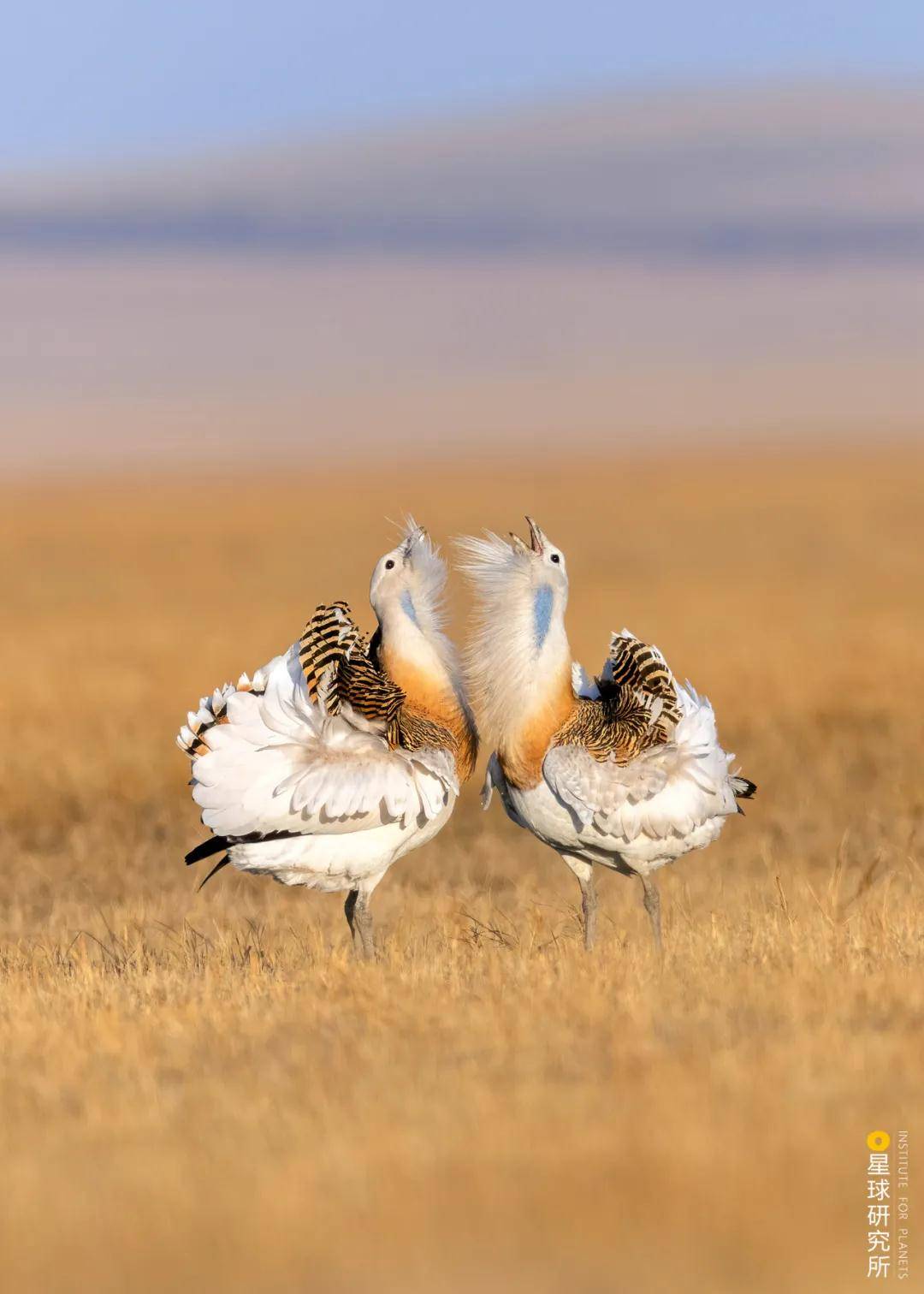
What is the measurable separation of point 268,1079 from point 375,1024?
624 millimetres

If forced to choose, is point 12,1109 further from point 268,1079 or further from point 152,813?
point 152,813

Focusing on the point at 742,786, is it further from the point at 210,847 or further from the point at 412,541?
the point at 210,847

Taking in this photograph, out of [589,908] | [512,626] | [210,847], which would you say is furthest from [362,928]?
[512,626]

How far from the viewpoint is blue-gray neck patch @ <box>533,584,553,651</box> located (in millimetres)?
7266

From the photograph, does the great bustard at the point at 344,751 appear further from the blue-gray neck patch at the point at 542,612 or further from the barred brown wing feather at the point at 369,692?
the blue-gray neck patch at the point at 542,612

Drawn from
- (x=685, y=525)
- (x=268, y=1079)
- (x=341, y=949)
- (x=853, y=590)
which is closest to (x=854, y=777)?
(x=341, y=949)

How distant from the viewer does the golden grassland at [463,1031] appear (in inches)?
152

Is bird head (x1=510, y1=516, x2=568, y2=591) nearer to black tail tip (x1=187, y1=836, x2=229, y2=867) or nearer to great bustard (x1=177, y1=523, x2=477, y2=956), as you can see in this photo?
great bustard (x1=177, y1=523, x2=477, y2=956)

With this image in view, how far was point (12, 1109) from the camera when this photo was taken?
4.89 metres

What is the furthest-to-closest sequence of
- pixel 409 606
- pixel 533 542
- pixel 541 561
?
pixel 409 606 → pixel 533 542 → pixel 541 561

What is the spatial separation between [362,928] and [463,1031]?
1.71 meters

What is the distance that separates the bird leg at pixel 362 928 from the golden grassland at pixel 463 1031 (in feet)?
0.37

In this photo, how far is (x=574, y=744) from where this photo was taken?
7.08 meters

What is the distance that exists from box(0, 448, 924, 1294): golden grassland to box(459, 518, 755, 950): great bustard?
1.06 feet
